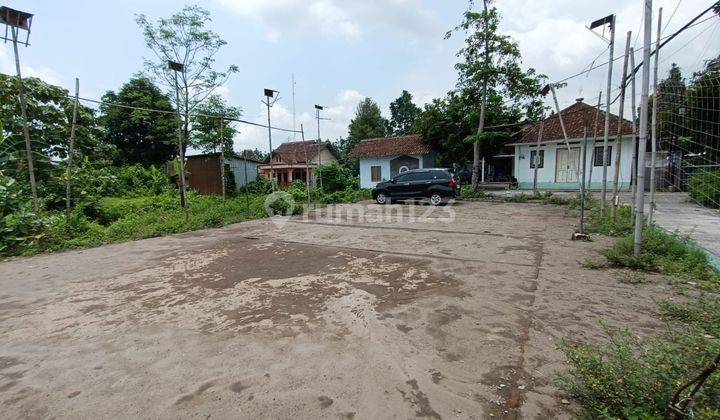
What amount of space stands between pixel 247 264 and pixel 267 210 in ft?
22.4

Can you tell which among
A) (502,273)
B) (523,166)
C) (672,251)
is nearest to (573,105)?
(523,166)

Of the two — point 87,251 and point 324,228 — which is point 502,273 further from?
point 87,251

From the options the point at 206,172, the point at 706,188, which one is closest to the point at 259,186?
the point at 206,172

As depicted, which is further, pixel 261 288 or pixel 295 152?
pixel 295 152

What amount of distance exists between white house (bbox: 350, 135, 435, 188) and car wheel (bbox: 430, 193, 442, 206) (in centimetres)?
752

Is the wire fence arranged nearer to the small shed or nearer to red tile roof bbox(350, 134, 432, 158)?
red tile roof bbox(350, 134, 432, 158)

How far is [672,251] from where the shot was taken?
17.0ft

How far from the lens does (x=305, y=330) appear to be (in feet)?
10.8

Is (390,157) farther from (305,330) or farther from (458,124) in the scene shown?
(305,330)

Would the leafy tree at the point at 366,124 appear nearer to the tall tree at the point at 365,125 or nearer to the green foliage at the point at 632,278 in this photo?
the tall tree at the point at 365,125

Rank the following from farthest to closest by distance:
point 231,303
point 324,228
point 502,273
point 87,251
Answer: point 324,228
point 87,251
point 502,273
point 231,303

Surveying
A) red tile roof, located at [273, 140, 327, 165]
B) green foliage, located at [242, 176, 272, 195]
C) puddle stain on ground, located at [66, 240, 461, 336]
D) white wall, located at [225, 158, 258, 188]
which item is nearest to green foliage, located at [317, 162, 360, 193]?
green foliage, located at [242, 176, 272, 195]

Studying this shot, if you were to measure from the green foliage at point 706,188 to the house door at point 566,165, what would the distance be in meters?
6.74

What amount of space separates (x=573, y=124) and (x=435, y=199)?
1051 centimetres
